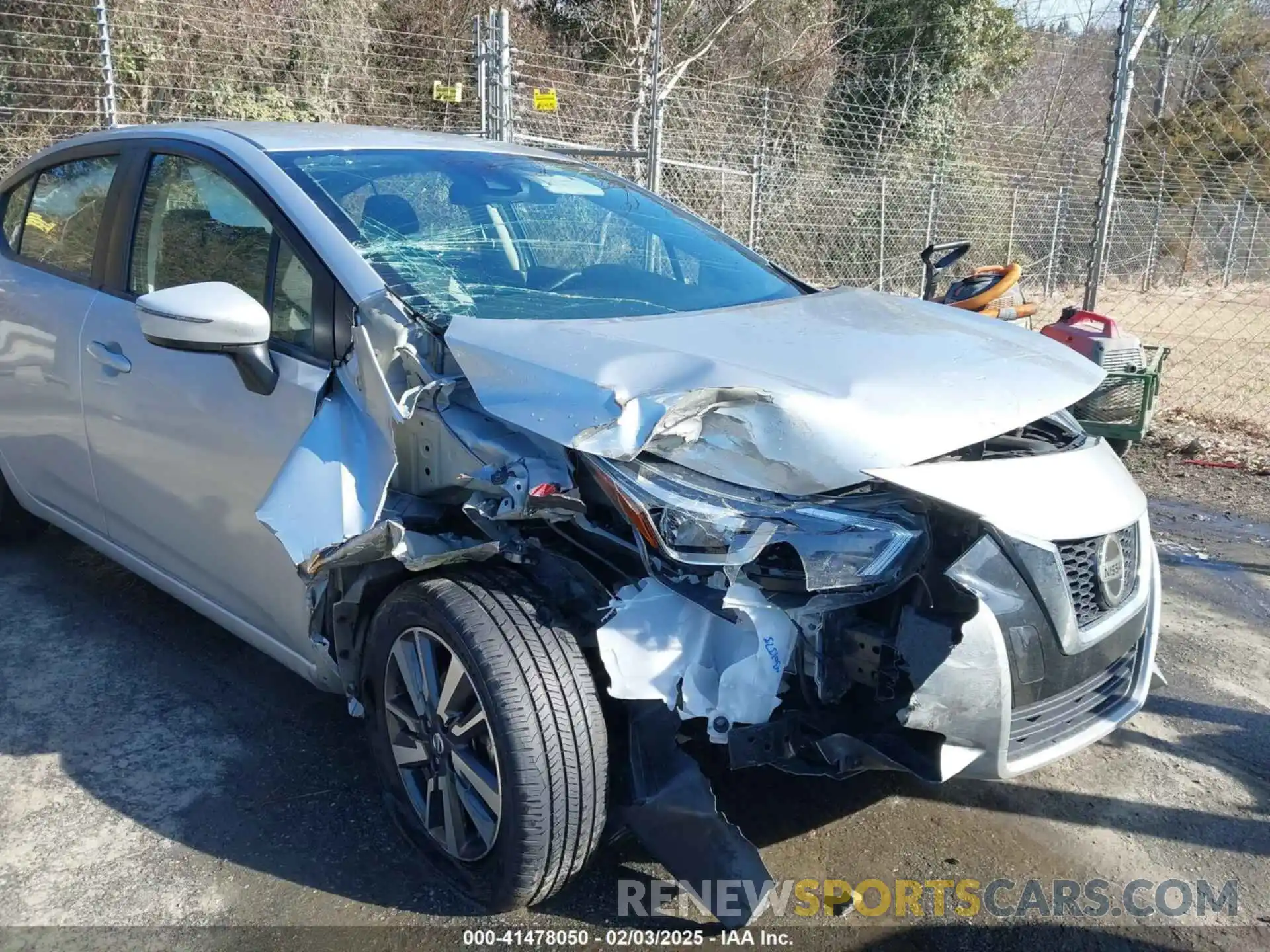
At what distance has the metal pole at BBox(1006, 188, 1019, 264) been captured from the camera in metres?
14.2

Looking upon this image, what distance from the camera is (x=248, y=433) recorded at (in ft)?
8.79

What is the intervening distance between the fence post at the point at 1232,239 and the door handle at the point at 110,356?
55.0 feet

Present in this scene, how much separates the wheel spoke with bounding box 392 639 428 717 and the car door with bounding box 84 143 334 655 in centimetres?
38

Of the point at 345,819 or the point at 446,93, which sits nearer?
the point at 345,819

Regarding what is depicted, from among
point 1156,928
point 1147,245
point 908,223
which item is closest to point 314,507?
point 1156,928

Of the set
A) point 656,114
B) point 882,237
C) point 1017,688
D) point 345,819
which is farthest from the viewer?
point 882,237

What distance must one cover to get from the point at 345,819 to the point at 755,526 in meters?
1.46

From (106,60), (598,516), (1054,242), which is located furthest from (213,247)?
(1054,242)

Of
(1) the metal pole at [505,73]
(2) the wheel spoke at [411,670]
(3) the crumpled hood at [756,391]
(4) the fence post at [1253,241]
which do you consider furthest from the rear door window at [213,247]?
(4) the fence post at [1253,241]

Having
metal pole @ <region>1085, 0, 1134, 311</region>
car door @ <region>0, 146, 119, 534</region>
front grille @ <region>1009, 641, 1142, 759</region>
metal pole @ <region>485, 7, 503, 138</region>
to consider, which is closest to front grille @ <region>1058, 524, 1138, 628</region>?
front grille @ <region>1009, 641, 1142, 759</region>

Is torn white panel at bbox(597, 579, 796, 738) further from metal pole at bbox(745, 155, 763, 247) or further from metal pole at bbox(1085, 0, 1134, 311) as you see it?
metal pole at bbox(745, 155, 763, 247)

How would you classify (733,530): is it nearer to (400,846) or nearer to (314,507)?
(314,507)
